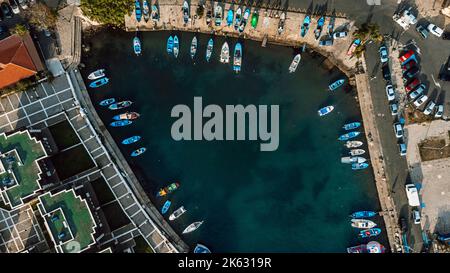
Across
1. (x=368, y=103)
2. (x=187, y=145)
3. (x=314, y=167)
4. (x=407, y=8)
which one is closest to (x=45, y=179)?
(x=187, y=145)

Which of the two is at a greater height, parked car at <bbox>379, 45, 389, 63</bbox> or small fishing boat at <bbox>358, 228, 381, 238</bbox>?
parked car at <bbox>379, 45, 389, 63</bbox>

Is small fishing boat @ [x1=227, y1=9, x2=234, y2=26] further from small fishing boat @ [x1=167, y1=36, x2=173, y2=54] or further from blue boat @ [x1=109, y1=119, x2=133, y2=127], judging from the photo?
blue boat @ [x1=109, y1=119, x2=133, y2=127]

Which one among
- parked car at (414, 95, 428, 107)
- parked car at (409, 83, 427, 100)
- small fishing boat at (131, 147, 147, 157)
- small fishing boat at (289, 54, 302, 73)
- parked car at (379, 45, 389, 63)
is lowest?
small fishing boat at (131, 147, 147, 157)

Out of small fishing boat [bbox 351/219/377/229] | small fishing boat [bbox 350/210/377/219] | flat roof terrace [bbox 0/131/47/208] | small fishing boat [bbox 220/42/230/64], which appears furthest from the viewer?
small fishing boat [bbox 220/42/230/64]

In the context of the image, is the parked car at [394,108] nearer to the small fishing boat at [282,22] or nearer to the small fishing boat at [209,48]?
the small fishing boat at [282,22]

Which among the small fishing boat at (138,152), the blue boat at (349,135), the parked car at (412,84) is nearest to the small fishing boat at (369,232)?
the blue boat at (349,135)

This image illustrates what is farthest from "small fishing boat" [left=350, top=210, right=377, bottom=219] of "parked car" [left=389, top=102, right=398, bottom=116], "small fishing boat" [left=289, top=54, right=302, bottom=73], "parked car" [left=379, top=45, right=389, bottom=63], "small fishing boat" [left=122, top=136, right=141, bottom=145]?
"small fishing boat" [left=122, top=136, right=141, bottom=145]

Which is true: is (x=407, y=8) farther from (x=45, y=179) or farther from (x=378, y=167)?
(x=45, y=179)

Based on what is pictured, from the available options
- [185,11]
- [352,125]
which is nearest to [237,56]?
[185,11]
